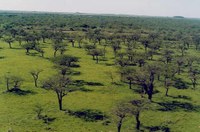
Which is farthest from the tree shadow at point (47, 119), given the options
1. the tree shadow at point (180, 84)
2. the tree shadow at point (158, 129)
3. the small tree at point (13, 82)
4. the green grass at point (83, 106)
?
the tree shadow at point (180, 84)

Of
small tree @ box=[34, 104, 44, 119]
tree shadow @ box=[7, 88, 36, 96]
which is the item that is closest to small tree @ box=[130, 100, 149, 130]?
small tree @ box=[34, 104, 44, 119]

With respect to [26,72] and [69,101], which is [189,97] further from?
[26,72]

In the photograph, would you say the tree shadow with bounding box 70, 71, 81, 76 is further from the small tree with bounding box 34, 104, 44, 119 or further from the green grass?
the small tree with bounding box 34, 104, 44, 119

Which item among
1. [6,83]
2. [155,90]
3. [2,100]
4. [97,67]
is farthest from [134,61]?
[2,100]

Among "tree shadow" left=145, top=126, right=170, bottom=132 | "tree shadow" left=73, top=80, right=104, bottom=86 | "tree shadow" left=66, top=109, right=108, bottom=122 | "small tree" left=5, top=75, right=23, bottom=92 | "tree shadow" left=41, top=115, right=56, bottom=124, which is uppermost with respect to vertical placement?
"small tree" left=5, top=75, right=23, bottom=92

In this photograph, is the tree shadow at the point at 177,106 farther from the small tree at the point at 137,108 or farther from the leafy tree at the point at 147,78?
the small tree at the point at 137,108

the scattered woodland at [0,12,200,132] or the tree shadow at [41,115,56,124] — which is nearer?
the scattered woodland at [0,12,200,132]
